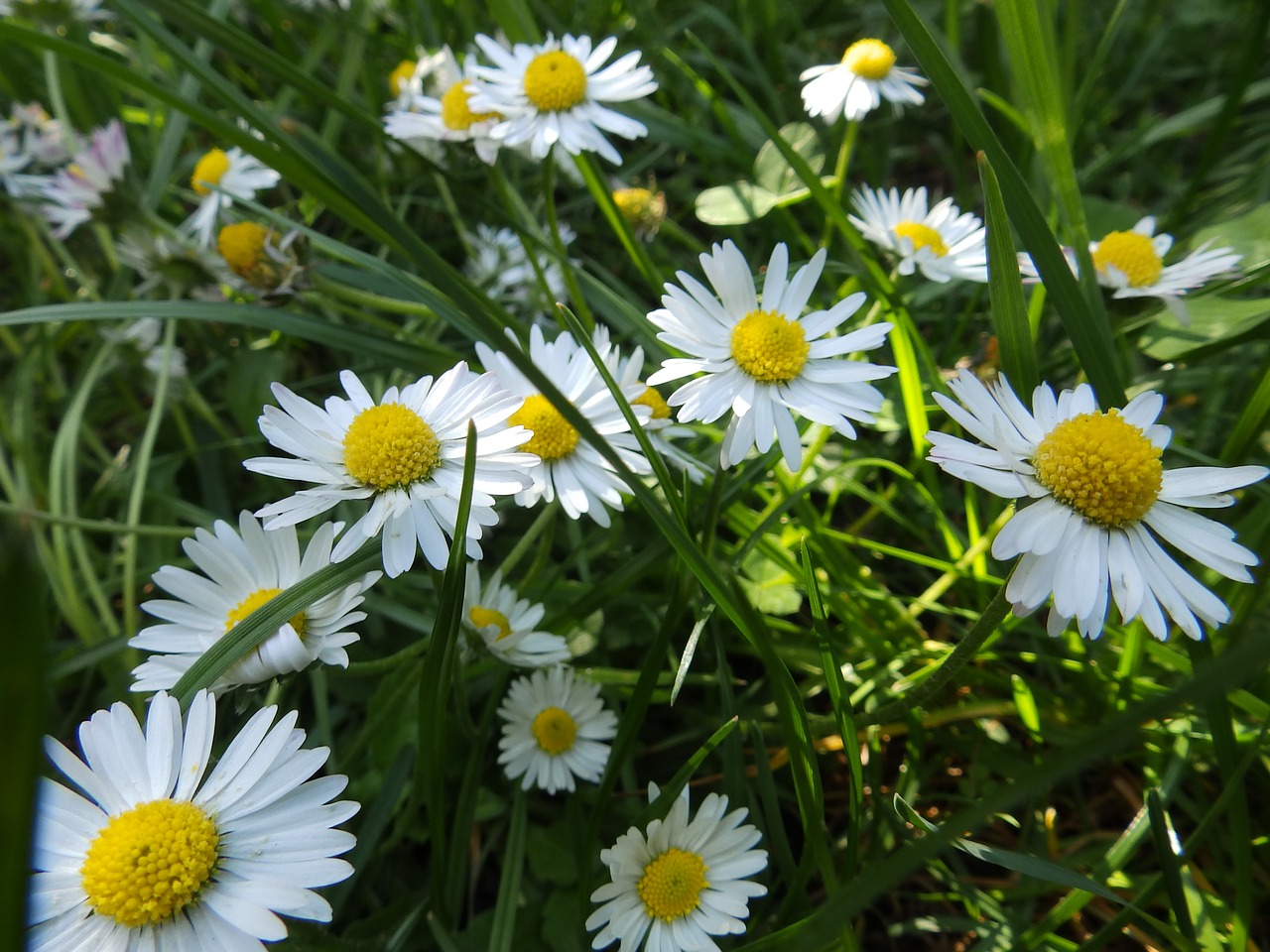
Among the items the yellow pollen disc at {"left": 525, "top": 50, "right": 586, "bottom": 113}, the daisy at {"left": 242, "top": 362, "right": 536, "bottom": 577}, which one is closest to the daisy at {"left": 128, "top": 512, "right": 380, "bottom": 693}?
the daisy at {"left": 242, "top": 362, "right": 536, "bottom": 577}

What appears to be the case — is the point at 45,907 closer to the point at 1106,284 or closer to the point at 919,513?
the point at 919,513

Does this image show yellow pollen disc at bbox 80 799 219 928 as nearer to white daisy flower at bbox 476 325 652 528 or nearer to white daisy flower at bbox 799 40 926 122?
white daisy flower at bbox 476 325 652 528

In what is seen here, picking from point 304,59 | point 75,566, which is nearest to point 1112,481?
point 75,566

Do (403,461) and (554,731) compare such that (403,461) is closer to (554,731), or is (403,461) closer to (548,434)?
(548,434)

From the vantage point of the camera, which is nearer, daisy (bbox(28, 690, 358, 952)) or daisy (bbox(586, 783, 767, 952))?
daisy (bbox(28, 690, 358, 952))

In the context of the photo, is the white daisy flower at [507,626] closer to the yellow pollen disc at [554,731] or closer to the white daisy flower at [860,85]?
the yellow pollen disc at [554,731]

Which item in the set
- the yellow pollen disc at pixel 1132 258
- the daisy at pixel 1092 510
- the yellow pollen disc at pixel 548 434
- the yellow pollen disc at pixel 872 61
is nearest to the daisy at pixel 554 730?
the yellow pollen disc at pixel 548 434

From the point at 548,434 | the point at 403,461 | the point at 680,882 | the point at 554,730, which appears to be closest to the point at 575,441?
the point at 548,434
